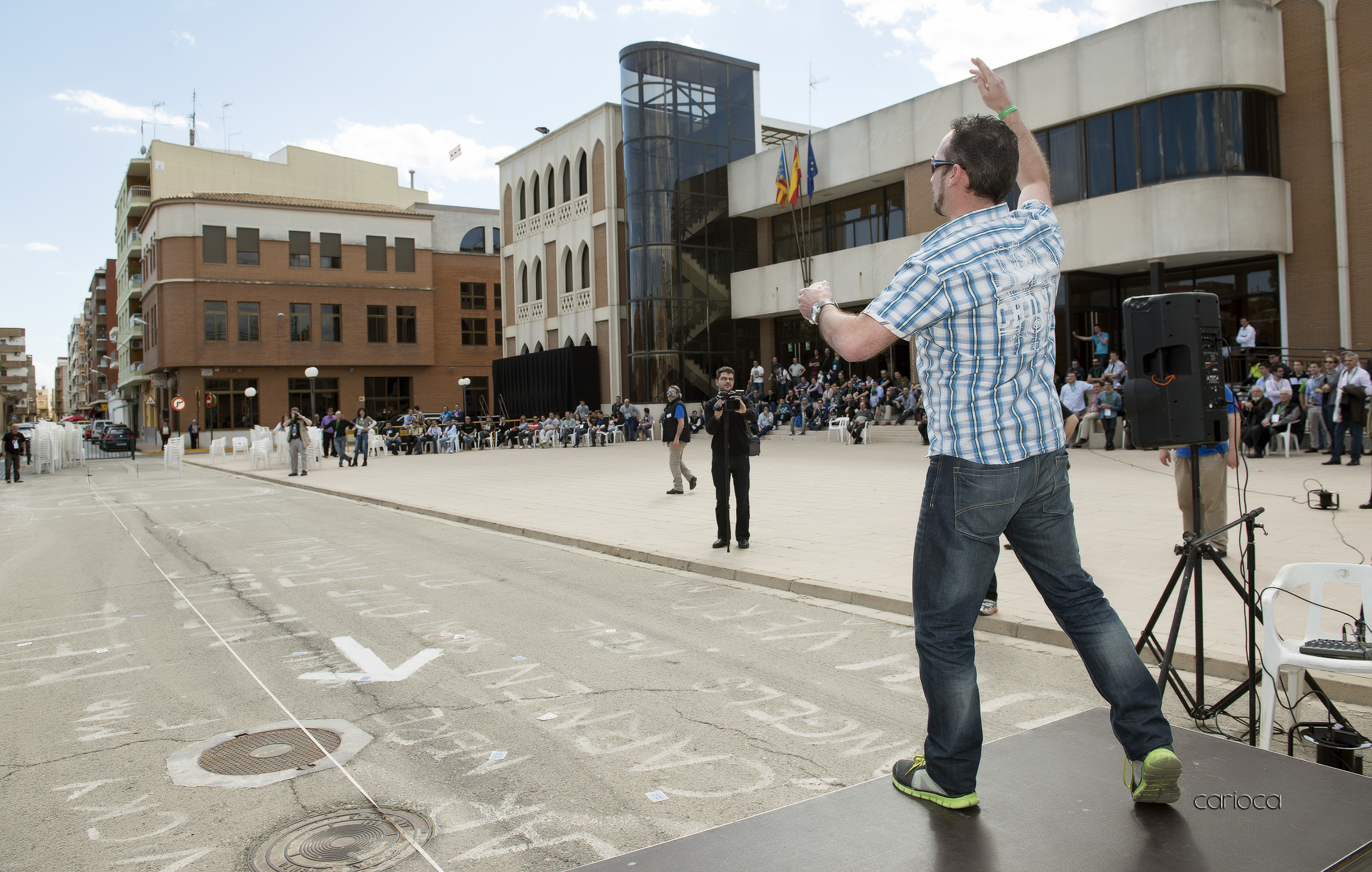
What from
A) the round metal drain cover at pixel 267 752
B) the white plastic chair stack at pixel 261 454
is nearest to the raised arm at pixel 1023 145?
the round metal drain cover at pixel 267 752

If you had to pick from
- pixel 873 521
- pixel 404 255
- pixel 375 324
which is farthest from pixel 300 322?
pixel 873 521

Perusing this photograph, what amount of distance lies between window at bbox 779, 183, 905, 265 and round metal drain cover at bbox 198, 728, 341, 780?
1111 inches

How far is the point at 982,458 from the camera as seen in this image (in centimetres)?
265

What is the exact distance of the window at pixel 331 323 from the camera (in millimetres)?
52438

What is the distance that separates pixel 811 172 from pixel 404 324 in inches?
1254

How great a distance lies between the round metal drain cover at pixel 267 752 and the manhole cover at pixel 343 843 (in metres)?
0.64

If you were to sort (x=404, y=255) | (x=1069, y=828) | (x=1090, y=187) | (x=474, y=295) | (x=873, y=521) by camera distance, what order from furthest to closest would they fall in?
(x=474, y=295) → (x=404, y=255) → (x=1090, y=187) → (x=873, y=521) → (x=1069, y=828)

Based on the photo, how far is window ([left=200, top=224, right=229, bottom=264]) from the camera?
49344 mm

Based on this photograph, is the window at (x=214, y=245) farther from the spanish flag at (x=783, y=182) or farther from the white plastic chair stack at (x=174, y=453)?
the spanish flag at (x=783, y=182)

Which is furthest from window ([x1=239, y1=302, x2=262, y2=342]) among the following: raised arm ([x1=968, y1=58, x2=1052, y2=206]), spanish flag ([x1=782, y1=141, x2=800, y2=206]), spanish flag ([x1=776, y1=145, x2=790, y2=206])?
raised arm ([x1=968, y1=58, x2=1052, y2=206])

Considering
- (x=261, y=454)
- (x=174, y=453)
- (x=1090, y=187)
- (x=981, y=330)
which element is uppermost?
(x=1090, y=187)

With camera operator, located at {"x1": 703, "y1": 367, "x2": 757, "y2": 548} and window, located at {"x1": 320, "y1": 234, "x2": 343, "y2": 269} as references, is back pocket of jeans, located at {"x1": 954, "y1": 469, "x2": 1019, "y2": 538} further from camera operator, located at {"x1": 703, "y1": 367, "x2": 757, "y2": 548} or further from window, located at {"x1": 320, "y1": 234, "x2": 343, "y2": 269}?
window, located at {"x1": 320, "y1": 234, "x2": 343, "y2": 269}

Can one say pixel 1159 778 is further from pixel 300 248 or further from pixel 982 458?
pixel 300 248

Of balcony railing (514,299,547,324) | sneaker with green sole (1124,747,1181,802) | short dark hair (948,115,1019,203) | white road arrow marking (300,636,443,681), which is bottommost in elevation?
white road arrow marking (300,636,443,681)
